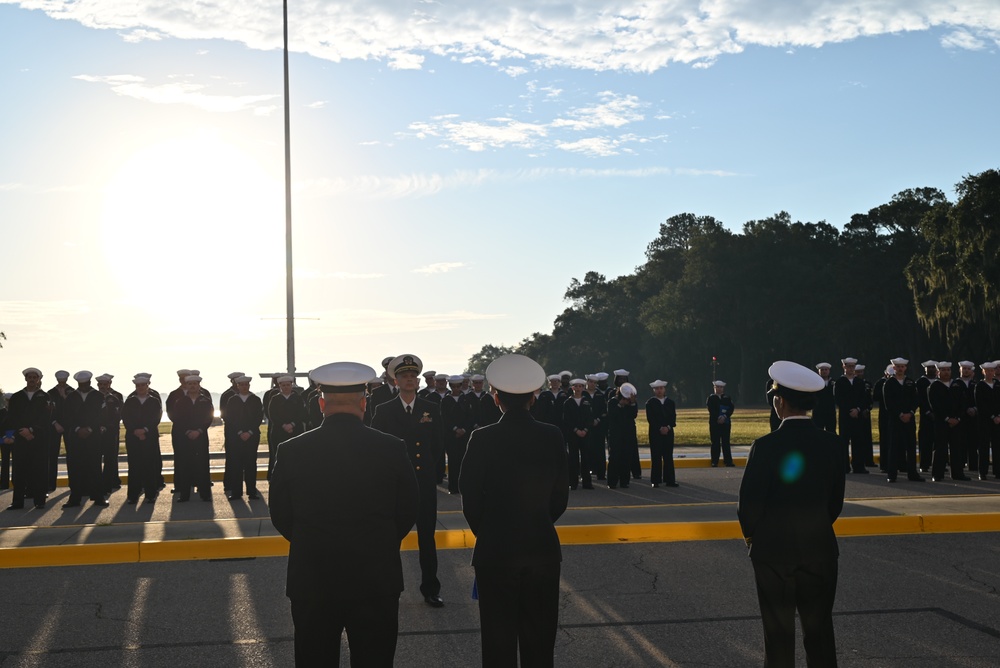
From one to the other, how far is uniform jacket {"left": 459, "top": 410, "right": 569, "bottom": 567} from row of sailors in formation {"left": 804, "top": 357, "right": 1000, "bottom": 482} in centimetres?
1293

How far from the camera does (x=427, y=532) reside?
345 inches

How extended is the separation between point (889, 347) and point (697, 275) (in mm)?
20209

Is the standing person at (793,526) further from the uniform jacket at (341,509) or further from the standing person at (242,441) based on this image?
the standing person at (242,441)

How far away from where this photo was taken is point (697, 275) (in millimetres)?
92188

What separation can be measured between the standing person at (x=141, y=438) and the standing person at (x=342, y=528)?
41.0 feet

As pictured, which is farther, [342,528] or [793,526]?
[793,526]

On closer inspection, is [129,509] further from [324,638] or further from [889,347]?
[889,347]

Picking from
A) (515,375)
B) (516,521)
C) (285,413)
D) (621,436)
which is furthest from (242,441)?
(516,521)

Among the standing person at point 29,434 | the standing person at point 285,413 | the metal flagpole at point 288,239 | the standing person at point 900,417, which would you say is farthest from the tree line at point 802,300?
the standing person at point 29,434

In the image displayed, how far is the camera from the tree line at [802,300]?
184ft

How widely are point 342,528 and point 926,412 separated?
1602cm

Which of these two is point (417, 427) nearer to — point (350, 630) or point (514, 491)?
point (514, 491)

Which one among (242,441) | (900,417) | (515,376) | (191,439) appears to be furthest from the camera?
(900,417)

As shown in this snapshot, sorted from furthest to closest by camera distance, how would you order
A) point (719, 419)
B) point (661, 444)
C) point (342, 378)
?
point (719, 419)
point (661, 444)
point (342, 378)
